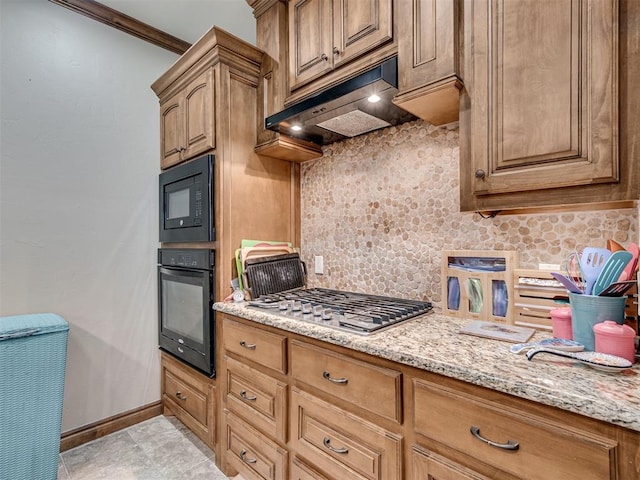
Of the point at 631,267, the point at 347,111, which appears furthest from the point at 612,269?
the point at 347,111

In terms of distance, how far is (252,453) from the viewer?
5.37 ft

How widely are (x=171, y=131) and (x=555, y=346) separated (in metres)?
2.48

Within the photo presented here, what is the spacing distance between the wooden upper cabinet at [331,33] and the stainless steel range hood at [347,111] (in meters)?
0.14

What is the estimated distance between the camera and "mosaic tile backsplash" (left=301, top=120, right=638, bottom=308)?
1.32 metres

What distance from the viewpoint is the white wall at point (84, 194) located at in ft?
6.44

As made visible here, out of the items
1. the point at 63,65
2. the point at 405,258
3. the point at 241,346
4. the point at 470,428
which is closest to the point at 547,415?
the point at 470,428

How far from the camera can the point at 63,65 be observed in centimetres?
212

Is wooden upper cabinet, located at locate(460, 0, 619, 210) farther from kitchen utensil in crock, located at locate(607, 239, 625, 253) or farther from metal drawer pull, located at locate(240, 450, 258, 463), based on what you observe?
metal drawer pull, located at locate(240, 450, 258, 463)

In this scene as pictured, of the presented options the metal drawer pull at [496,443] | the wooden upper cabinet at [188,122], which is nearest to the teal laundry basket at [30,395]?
the wooden upper cabinet at [188,122]

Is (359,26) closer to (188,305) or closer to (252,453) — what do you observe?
(188,305)

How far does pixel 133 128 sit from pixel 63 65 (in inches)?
19.9

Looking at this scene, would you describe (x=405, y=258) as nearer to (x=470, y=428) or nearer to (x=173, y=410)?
(x=470, y=428)

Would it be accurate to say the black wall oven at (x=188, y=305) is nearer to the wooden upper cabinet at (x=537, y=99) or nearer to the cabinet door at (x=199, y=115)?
the cabinet door at (x=199, y=115)

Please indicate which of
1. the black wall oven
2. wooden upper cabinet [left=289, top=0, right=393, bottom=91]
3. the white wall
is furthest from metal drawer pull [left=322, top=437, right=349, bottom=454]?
the white wall
